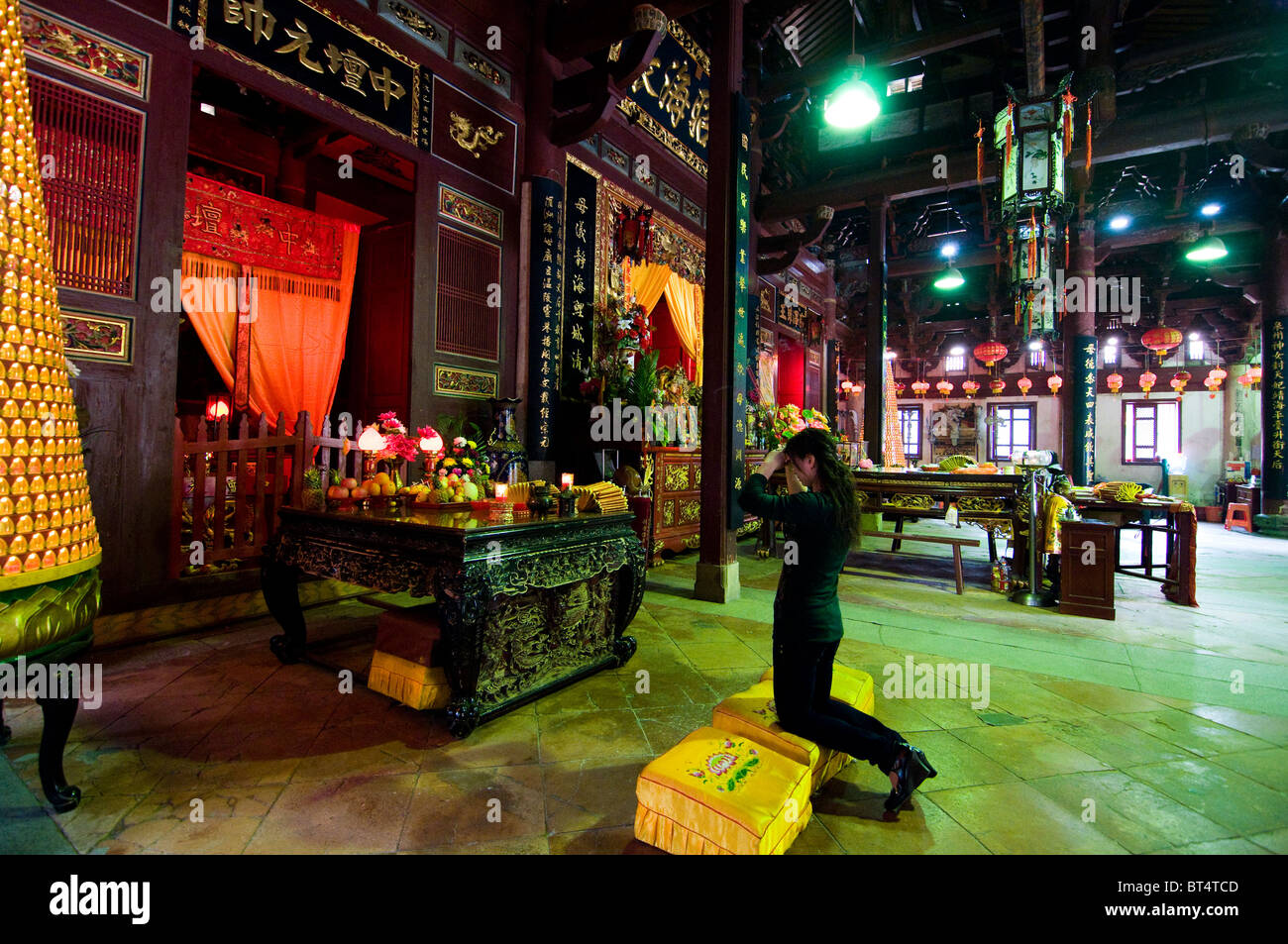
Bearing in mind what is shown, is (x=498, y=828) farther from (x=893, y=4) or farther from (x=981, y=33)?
(x=893, y=4)

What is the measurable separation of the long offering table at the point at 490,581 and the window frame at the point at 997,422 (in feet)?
73.6

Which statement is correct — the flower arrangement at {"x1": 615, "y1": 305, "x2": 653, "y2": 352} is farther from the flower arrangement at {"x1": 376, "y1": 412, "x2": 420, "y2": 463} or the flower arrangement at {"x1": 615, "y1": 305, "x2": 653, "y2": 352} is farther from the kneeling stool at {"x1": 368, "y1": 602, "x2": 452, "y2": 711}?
the kneeling stool at {"x1": 368, "y1": 602, "x2": 452, "y2": 711}

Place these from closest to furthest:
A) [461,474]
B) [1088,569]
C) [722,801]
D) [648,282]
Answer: [722,801] → [461,474] → [1088,569] → [648,282]

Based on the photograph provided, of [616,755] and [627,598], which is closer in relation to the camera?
[616,755]

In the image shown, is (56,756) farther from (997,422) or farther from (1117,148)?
(997,422)

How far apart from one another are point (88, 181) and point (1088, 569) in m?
7.67

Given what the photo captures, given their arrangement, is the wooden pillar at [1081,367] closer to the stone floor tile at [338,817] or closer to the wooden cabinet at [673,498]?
the wooden cabinet at [673,498]

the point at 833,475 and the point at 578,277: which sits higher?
the point at 578,277

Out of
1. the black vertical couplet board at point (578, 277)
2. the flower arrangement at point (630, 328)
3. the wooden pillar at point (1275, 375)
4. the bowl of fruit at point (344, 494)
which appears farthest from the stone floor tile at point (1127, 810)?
the wooden pillar at point (1275, 375)

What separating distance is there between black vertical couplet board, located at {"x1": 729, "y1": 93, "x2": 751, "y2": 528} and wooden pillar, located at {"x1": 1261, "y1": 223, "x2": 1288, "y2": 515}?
12365 mm

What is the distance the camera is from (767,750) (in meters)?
1.86

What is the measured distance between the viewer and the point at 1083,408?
34.1 ft

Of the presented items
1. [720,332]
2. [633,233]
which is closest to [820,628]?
[720,332]

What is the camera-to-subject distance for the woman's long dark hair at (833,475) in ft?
6.42
